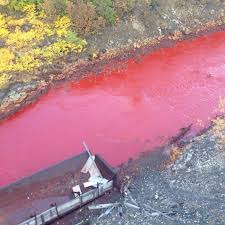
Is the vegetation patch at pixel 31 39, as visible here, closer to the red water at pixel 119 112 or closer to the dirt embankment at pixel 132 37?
the dirt embankment at pixel 132 37

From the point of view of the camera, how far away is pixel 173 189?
17297 millimetres

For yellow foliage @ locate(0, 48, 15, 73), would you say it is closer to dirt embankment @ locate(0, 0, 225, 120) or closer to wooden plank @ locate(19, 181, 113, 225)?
dirt embankment @ locate(0, 0, 225, 120)

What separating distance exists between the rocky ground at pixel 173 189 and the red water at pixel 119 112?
163cm

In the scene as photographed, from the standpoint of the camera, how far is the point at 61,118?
22531 millimetres

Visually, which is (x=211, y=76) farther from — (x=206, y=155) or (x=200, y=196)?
(x=200, y=196)

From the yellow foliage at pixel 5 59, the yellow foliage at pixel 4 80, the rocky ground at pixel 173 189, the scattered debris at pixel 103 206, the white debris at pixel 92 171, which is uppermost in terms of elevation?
the yellow foliage at pixel 5 59

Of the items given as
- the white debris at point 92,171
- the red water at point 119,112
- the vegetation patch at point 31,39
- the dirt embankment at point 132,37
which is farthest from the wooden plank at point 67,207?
the vegetation patch at point 31,39

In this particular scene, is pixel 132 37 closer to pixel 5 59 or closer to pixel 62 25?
pixel 62 25

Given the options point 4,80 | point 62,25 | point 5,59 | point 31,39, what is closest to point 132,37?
point 62,25

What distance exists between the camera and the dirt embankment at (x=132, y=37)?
24225 millimetres

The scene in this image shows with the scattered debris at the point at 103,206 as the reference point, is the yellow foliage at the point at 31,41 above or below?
above

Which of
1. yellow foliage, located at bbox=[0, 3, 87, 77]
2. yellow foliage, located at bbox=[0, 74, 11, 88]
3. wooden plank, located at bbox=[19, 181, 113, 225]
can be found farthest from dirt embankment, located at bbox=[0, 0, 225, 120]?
wooden plank, located at bbox=[19, 181, 113, 225]

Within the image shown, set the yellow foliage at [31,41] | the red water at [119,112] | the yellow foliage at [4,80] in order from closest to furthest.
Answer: the red water at [119,112], the yellow foliage at [4,80], the yellow foliage at [31,41]

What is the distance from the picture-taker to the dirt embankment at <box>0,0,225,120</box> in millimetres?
24225
